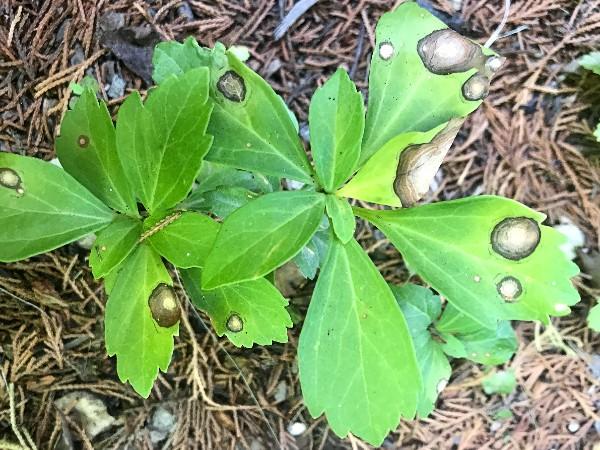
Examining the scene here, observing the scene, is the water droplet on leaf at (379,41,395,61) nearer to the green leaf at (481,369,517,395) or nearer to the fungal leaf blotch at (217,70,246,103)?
the fungal leaf blotch at (217,70,246,103)

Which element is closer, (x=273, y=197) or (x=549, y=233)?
(x=273, y=197)

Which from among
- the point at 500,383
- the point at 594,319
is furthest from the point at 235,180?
the point at 594,319

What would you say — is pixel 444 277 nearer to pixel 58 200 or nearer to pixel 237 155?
pixel 237 155

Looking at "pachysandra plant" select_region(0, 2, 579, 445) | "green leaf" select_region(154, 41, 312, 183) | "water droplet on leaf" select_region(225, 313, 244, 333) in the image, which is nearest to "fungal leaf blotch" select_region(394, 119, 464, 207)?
"pachysandra plant" select_region(0, 2, 579, 445)

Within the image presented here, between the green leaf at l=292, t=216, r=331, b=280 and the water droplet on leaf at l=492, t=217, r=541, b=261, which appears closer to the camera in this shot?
the water droplet on leaf at l=492, t=217, r=541, b=261

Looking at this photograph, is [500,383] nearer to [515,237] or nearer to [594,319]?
[594,319]

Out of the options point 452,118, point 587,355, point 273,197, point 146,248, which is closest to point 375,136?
point 452,118
